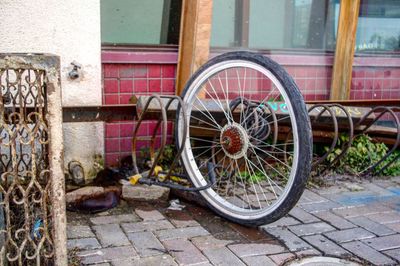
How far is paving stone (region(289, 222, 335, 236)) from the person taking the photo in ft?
11.8

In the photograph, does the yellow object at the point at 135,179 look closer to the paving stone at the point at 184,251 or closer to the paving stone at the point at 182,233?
the paving stone at the point at 182,233

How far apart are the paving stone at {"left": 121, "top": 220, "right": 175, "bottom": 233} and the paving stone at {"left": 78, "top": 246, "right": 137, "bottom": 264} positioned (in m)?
0.34

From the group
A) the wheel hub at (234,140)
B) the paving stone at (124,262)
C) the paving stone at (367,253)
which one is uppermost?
the wheel hub at (234,140)

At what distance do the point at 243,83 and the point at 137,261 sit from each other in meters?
2.95

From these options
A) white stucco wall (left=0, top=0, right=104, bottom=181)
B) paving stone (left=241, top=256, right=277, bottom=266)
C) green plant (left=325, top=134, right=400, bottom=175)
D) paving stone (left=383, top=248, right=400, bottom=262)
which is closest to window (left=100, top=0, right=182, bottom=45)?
white stucco wall (left=0, top=0, right=104, bottom=181)

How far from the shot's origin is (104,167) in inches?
189

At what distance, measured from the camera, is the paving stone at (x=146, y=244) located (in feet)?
10.4

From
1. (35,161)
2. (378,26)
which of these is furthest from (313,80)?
(35,161)

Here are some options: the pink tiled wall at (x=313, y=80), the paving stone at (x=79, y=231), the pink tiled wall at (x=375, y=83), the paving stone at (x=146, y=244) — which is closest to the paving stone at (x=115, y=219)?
the paving stone at (x=79, y=231)

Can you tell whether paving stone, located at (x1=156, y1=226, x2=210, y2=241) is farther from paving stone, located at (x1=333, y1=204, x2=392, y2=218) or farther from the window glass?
the window glass

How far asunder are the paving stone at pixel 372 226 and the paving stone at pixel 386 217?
0.24 ft

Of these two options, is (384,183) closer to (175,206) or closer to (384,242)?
(384,242)

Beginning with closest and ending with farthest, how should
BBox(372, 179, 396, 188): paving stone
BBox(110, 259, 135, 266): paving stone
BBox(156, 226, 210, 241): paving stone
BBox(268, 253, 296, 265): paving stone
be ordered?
BBox(110, 259, 135, 266): paving stone < BBox(268, 253, 296, 265): paving stone < BBox(156, 226, 210, 241): paving stone < BBox(372, 179, 396, 188): paving stone

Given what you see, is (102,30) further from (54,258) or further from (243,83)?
(54,258)
